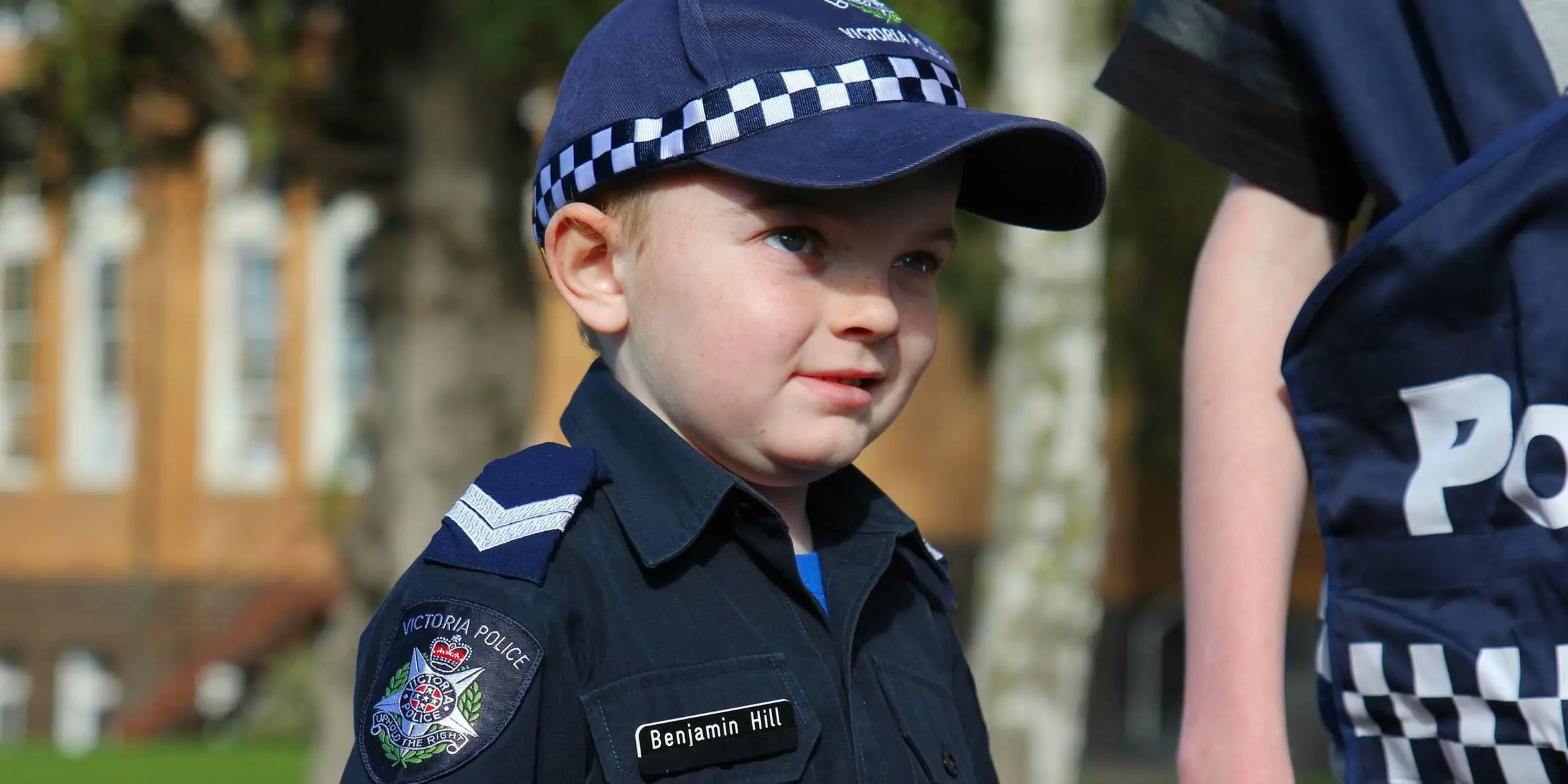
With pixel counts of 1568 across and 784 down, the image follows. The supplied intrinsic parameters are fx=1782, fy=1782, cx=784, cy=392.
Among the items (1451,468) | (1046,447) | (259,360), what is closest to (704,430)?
(1451,468)

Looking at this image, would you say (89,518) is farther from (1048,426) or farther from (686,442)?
(686,442)

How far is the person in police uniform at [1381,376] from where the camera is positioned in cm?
138

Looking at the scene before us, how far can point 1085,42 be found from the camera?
7.00 metres

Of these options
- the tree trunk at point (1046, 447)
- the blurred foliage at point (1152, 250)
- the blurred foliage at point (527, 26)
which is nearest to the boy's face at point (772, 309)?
the blurred foliage at point (527, 26)

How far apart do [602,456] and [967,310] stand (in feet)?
35.0

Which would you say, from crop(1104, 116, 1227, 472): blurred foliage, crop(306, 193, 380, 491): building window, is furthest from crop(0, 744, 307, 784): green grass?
crop(1104, 116, 1227, 472): blurred foliage

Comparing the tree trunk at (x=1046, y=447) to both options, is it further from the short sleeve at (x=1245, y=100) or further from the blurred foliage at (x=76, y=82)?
the short sleeve at (x=1245, y=100)

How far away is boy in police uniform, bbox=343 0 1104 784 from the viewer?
1409 millimetres

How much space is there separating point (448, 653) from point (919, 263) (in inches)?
21.6

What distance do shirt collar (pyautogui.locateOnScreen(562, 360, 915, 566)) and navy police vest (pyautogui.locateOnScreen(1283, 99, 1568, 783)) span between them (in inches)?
20.1

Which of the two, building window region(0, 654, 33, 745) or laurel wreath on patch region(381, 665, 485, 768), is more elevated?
laurel wreath on patch region(381, 665, 485, 768)

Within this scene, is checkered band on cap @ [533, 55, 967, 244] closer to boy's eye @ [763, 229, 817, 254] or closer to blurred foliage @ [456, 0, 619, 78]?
boy's eye @ [763, 229, 817, 254]

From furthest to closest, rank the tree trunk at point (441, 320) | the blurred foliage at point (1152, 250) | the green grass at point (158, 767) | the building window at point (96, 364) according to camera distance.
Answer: the building window at point (96, 364) → the blurred foliage at point (1152, 250) → the green grass at point (158, 767) → the tree trunk at point (441, 320)

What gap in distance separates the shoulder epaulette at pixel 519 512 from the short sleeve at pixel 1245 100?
0.67 m
